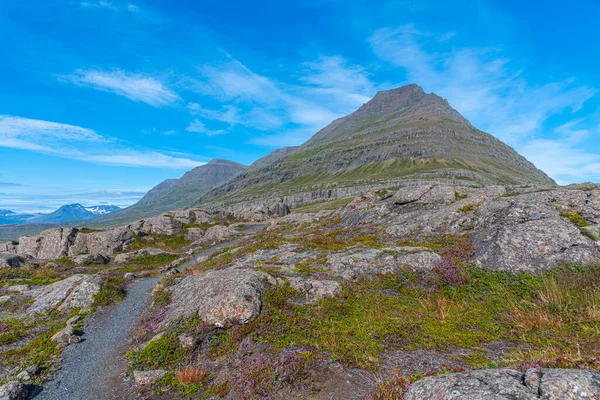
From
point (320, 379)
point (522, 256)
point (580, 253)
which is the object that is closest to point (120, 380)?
point (320, 379)

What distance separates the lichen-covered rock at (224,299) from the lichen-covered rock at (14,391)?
5593 millimetres

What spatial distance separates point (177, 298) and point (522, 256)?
21444 mm

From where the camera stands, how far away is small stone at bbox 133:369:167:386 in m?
10.2

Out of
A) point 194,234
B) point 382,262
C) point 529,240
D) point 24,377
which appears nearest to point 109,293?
point 24,377

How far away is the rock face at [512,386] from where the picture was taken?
17.5 feet

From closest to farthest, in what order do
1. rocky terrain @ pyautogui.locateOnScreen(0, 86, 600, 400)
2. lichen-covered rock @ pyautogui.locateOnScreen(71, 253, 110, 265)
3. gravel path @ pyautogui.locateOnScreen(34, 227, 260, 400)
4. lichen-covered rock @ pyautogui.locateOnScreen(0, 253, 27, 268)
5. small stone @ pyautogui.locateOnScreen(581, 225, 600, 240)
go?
rocky terrain @ pyautogui.locateOnScreen(0, 86, 600, 400), gravel path @ pyautogui.locateOnScreen(34, 227, 260, 400), small stone @ pyautogui.locateOnScreen(581, 225, 600, 240), lichen-covered rock @ pyautogui.locateOnScreen(0, 253, 27, 268), lichen-covered rock @ pyautogui.locateOnScreen(71, 253, 110, 265)


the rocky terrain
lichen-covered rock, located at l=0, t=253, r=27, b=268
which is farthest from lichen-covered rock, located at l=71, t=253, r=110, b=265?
the rocky terrain

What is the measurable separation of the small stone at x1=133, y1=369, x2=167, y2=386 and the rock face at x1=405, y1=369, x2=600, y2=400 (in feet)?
30.0

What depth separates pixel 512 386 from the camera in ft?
19.1

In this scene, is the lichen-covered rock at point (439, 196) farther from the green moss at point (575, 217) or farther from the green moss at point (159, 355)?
the green moss at point (159, 355)

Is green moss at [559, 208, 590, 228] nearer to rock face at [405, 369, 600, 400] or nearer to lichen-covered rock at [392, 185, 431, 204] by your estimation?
lichen-covered rock at [392, 185, 431, 204]

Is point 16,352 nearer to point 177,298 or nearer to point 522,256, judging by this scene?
point 177,298

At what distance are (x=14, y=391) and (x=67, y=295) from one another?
1266cm

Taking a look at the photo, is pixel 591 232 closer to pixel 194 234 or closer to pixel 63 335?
pixel 63 335
